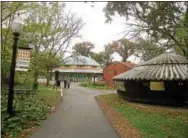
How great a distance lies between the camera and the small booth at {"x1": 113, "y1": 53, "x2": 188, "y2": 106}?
20.6 meters

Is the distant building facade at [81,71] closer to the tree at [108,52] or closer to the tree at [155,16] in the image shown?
the tree at [108,52]

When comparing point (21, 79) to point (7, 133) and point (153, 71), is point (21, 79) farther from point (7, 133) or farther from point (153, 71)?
point (7, 133)

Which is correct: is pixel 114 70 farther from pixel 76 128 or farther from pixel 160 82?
pixel 76 128

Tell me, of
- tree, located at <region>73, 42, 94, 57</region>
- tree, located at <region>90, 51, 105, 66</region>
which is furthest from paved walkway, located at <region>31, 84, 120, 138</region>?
tree, located at <region>73, 42, 94, 57</region>

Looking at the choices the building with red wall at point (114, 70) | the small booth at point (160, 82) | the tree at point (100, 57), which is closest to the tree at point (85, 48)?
the tree at point (100, 57)

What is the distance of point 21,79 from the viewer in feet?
74.3

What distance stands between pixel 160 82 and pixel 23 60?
11.4 meters

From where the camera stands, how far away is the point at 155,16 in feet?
66.5

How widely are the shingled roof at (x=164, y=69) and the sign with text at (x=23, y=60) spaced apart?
11.0m

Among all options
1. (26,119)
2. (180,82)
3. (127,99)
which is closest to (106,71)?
(127,99)

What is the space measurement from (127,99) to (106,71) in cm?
3376

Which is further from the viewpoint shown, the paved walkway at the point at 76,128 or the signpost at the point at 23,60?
the signpost at the point at 23,60

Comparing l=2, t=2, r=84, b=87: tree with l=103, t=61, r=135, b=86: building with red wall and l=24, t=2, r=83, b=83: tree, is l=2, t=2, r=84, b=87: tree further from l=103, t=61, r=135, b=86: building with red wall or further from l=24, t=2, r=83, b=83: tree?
l=103, t=61, r=135, b=86: building with red wall

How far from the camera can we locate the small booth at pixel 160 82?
20.6 meters
